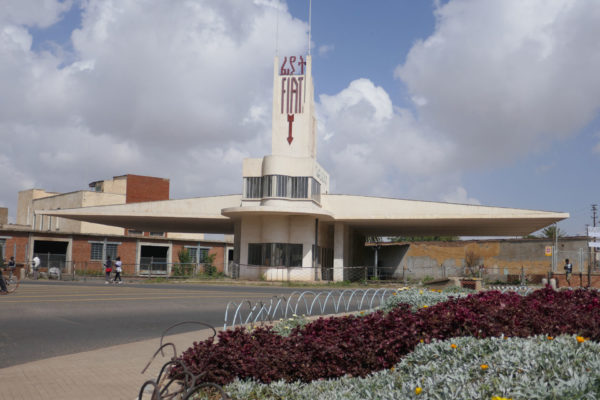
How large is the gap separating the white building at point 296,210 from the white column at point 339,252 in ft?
0.24

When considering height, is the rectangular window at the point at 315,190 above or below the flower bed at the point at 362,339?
above

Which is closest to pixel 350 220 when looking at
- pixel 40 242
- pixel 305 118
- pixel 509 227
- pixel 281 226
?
pixel 281 226

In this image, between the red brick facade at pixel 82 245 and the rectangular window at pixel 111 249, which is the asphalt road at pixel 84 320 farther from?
the rectangular window at pixel 111 249

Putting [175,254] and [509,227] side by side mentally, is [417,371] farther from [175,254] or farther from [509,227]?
[175,254]

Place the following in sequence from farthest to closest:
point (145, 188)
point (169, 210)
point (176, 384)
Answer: point (145, 188), point (169, 210), point (176, 384)

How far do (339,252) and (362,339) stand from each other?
33.7m

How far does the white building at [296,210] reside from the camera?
36500mm

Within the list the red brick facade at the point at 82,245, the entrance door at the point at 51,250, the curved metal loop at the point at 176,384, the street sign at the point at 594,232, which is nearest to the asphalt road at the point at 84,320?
the curved metal loop at the point at 176,384

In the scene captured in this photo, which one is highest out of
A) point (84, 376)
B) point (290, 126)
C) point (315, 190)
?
point (290, 126)

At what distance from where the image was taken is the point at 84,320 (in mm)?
14188

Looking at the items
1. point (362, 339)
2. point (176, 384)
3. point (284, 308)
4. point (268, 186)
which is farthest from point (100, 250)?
point (362, 339)

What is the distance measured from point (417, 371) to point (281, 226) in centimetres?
3241

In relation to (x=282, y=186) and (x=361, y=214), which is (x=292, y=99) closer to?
(x=282, y=186)

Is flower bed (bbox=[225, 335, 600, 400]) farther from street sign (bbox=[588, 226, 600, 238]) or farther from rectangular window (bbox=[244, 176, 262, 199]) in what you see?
rectangular window (bbox=[244, 176, 262, 199])
